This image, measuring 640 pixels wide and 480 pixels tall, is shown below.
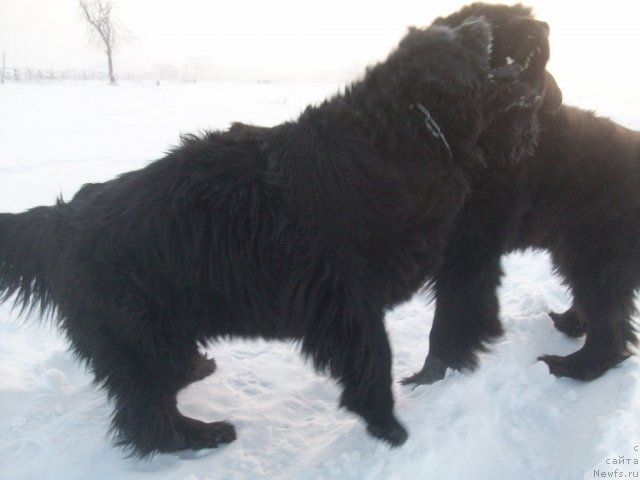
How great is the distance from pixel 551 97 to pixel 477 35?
0.89 m

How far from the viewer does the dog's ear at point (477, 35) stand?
2.57m

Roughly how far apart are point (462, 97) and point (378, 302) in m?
1.13

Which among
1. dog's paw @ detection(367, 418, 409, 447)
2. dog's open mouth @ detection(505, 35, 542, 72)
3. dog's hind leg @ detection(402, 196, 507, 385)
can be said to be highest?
dog's open mouth @ detection(505, 35, 542, 72)

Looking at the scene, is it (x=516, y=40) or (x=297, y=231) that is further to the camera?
(x=516, y=40)

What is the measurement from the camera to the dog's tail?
279cm

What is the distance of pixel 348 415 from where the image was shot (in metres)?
3.21

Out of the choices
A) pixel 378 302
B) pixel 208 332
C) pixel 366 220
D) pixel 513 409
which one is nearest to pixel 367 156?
pixel 366 220

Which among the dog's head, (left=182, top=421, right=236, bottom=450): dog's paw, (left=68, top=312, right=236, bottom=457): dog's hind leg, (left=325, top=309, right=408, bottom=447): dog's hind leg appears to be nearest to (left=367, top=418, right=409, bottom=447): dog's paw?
(left=325, top=309, right=408, bottom=447): dog's hind leg

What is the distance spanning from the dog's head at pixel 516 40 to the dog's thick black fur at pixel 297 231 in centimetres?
5

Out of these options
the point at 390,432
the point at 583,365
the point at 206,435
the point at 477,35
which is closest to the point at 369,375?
the point at 390,432

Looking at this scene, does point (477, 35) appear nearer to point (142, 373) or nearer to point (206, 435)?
point (142, 373)

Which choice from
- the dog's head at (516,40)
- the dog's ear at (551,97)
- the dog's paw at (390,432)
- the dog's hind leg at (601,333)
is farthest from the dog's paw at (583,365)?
the dog's head at (516,40)

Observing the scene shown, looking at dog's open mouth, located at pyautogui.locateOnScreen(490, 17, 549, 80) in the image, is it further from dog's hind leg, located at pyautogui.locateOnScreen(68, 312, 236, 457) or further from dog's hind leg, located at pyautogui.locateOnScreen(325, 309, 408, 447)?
dog's hind leg, located at pyautogui.locateOnScreen(68, 312, 236, 457)

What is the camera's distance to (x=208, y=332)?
2.80m
